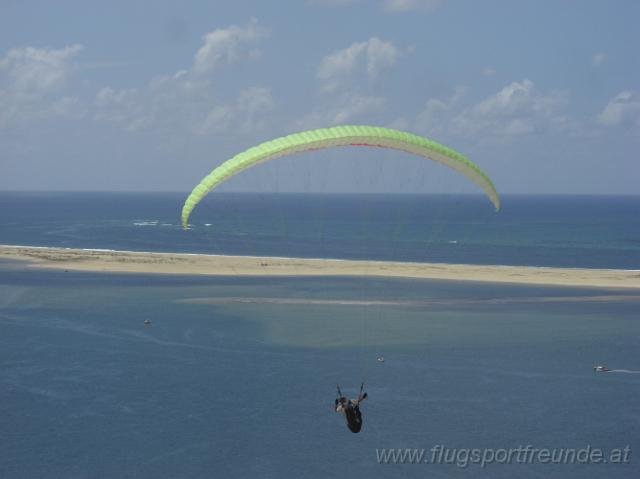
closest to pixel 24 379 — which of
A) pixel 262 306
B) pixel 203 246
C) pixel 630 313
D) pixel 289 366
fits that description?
pixel 289 366

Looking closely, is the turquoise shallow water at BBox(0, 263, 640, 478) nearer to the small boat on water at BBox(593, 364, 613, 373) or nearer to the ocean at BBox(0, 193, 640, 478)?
the ocean at BBox(0, 193, 640, 478)

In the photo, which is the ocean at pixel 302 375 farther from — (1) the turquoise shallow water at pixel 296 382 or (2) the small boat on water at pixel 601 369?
(2) the small boat on water at pixel 601 369

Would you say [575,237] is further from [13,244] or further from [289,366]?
[289,366]

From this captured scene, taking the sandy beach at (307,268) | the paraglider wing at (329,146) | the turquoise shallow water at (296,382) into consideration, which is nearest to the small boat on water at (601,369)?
the turquoise shallow water at (296,382)

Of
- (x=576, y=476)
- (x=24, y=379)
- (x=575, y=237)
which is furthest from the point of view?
(x=575, y=237)

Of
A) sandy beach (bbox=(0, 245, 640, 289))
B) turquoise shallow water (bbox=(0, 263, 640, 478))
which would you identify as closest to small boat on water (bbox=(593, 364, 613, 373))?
turquoise shallow water (bbox=(0, 263, 640, 478))

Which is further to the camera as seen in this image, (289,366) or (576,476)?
(289,366)
